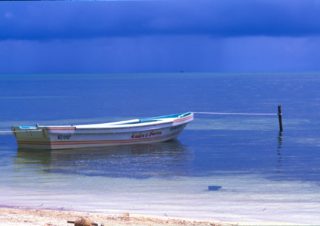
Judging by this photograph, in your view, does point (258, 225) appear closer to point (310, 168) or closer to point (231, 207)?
point (231, 207)

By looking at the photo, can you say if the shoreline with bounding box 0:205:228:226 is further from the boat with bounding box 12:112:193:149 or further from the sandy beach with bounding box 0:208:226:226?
the boat with bounding box 12:112:193:149

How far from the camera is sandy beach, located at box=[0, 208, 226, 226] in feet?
47.0

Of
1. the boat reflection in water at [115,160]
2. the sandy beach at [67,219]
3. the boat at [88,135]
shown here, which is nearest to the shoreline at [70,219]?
the sandy beach at [67,219]

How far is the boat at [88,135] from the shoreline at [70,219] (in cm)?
1689

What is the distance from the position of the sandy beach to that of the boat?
17.0 m

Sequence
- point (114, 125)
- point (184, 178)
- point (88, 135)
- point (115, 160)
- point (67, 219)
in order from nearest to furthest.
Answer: point (67, 219) → point (184, 178) → point (115, 160) → point (88, 135) → point (114, 125)

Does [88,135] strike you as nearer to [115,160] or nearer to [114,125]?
[114,125]

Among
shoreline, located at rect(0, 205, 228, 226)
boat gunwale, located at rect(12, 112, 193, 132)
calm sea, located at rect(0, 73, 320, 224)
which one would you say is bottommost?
calm sea, located at rect(0, 73, 320, 224)

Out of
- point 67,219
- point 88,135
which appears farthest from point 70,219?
point 88,135

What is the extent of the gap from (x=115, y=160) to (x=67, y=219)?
15424 millimetres

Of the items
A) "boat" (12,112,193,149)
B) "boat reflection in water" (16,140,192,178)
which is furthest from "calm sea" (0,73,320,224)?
"boat" (12,112,193,149)

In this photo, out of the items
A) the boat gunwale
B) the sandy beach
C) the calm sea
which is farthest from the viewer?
the boat gunwale

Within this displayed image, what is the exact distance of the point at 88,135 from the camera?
3447 centimetres

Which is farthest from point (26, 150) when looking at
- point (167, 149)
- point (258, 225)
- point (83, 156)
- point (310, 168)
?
point (258, 225)
